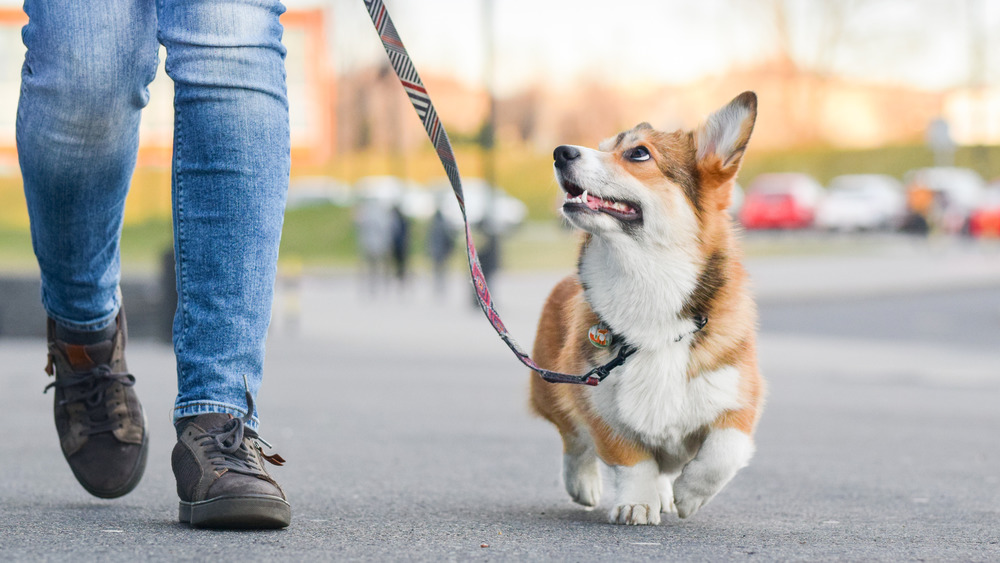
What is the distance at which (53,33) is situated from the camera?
2748 millimetres

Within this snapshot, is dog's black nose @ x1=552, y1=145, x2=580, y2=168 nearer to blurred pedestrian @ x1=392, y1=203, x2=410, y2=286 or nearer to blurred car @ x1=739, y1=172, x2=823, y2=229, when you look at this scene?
blurred pedestrian @ x1=392, y1=203, x2=410, y2=286

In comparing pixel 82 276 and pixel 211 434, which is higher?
pixel 82 276

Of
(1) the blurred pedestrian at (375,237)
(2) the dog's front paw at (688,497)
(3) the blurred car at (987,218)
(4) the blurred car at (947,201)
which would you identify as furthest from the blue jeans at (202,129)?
(4) the blurred car at (947,201)

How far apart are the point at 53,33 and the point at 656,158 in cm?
157

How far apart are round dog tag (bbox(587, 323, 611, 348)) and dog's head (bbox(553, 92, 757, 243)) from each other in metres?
0.25

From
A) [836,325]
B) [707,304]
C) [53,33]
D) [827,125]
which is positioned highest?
[827,125]

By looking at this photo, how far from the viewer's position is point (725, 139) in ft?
11.0

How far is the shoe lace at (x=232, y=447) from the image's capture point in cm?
269

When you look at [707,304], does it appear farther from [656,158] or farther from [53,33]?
[53,33]

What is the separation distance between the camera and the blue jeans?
275 cm

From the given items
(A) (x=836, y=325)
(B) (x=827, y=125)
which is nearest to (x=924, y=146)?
(B) (x=827, y=125)

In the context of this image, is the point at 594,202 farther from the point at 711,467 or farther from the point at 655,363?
the point at 711,467

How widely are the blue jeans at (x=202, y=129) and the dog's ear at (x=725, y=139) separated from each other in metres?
1.15

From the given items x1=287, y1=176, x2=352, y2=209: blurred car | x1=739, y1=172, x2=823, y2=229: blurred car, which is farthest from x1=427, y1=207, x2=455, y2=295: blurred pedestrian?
x1=287, y1=176, x2=352, y2=209: blurred car
